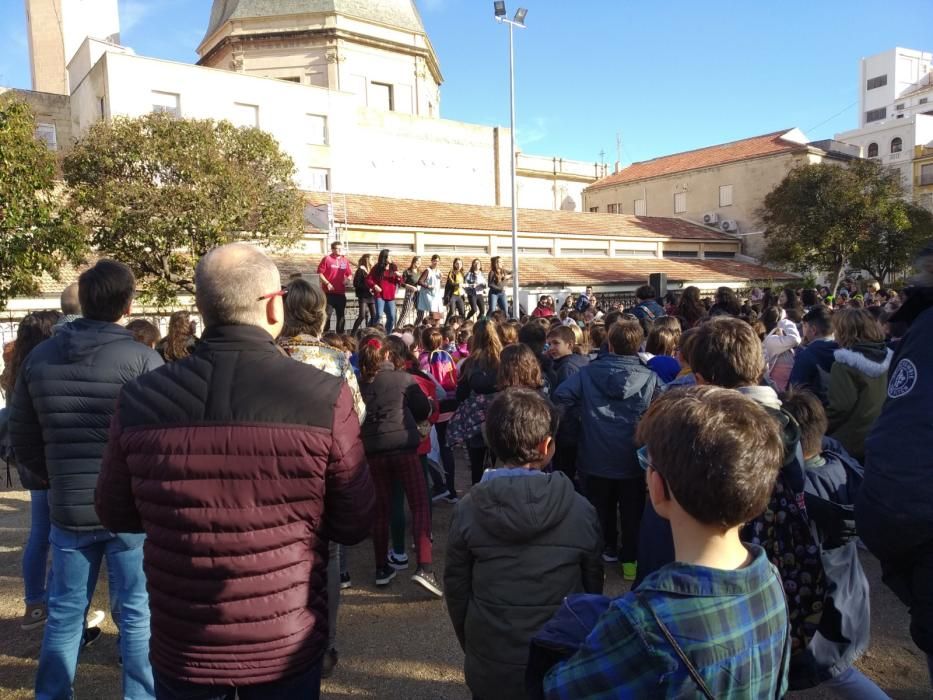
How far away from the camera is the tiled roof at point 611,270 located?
23.6 m

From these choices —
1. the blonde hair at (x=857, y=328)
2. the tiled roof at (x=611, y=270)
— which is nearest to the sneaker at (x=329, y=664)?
the blonde hair at (x=857, y=328)

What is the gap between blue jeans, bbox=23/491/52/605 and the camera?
396 centimetres

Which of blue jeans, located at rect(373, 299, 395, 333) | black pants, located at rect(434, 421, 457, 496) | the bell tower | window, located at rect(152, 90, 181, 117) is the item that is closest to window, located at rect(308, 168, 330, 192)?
window, located at rect(152, 90, 181, 117)

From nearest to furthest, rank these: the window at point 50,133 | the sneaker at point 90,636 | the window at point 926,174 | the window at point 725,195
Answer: the sneaker at point 90,636 < the window at point 50,133 < the window at point 725,195 < the window at point 926,174

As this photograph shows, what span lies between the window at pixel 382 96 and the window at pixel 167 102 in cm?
1155

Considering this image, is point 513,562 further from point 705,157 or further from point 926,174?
point 926,174

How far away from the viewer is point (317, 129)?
30875 millimetres

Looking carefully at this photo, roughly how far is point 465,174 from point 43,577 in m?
35.6

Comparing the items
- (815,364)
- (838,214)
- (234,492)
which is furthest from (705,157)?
(234,492)

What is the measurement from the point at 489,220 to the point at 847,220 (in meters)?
16.2

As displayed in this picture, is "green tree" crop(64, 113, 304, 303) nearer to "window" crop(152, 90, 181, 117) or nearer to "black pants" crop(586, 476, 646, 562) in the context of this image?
"window" crop(152, 90, 181, 117)

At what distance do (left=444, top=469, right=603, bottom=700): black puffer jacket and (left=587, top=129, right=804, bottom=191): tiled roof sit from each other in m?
42.0

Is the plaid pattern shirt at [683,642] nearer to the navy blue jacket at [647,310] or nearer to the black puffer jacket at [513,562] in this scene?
the black puffer jacket at [513,562]

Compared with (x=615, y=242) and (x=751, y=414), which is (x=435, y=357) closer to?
(x=751, y=414)
